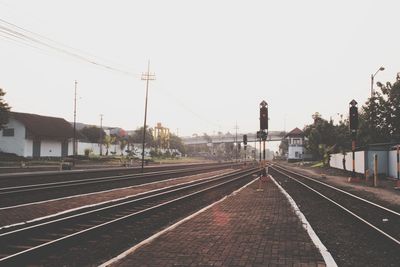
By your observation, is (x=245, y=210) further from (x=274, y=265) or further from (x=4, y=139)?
(x=4, y=139)

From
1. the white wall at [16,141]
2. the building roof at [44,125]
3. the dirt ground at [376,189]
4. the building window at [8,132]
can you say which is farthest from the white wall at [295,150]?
the dirt ground at [376,189]

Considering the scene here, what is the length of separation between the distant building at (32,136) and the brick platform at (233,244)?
50.5m

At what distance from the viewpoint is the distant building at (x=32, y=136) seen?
54594 mm

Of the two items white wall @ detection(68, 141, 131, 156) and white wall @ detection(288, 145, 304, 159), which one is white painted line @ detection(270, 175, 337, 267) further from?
white wall @ detection(288, 145, 304, 159)

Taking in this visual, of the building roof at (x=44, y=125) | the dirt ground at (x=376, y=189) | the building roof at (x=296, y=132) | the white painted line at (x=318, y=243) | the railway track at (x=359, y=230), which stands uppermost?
the building roof at (x=296, y=132)

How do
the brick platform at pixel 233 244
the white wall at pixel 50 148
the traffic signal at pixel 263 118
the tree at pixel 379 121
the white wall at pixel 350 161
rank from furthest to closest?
the white wall at pixel 50 148
the tree at pixel 379 121
the white wall at pixel 350 161
the traffic signal at pixel 263 118
the brick platform at pixel 233 244

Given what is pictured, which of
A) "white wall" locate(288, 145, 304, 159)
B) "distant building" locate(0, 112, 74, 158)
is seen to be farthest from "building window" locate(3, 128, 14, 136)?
"white wall" locate(288, 145, 304, 159)

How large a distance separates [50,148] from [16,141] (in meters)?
5.66

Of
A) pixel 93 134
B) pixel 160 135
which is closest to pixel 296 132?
pixel 160 135

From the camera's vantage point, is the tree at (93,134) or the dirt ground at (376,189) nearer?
the dirt ground at (376,189)

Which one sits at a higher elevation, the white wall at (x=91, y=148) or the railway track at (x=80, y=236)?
the white wall at (x=91, y=148)

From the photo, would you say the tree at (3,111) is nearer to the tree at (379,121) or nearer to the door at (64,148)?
the door at (64,148)

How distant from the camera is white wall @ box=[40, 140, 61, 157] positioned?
57.8m

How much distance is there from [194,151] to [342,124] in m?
132
